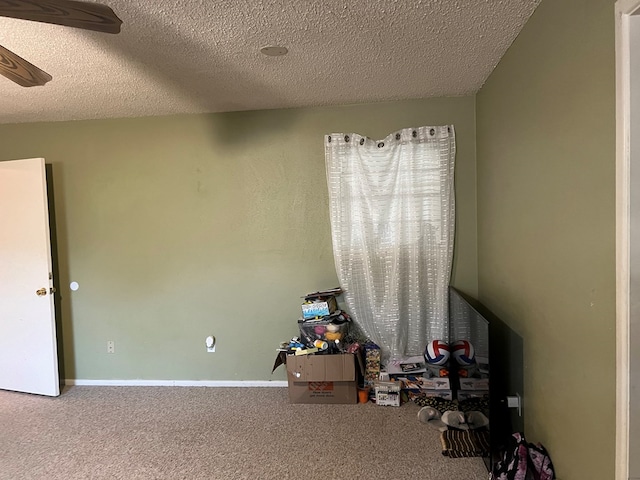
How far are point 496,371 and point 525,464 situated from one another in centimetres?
41

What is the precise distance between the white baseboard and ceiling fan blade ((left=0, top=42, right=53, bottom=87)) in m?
2.44

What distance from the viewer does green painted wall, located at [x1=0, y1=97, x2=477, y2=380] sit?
3059 mm

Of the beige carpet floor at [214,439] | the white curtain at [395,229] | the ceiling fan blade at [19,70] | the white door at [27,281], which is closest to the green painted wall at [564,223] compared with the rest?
the white curtain at [395,229]

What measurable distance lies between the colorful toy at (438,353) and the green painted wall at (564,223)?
1.99 feet

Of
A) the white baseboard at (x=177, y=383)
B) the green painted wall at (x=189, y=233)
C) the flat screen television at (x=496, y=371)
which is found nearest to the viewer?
the flat screen television at (x=496, y=371)

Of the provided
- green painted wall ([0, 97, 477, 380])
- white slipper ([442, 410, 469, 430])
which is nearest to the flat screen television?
white slipper ([442, 410, 469, 430])

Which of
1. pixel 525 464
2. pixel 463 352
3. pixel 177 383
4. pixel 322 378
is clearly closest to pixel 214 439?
pixel 322 378

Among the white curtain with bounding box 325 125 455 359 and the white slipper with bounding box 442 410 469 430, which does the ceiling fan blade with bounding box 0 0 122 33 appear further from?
the white slipper with bounding box 442 410 469 430

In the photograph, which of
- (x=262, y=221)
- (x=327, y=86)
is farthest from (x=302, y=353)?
(x=327, y=86)

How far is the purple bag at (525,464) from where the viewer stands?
1651mm

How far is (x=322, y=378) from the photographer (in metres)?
2.77

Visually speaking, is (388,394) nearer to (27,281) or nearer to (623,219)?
(623,219)

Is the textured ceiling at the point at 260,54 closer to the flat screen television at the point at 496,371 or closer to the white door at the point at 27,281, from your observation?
Result: the white door at the point at 27,281

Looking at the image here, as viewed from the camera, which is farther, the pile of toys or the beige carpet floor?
the pile of toys
